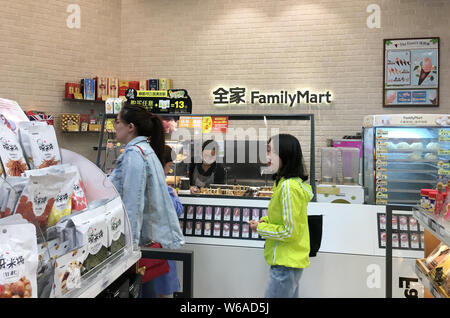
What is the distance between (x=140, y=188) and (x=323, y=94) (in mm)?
5012

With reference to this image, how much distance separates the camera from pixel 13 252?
0.89m

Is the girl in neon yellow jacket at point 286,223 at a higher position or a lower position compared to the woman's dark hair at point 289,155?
lower

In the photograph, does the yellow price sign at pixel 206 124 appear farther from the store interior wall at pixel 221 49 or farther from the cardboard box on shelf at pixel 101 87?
the cardboard box on shelf at pixel 101 87

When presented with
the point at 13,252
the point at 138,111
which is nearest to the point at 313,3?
the point at 138,111

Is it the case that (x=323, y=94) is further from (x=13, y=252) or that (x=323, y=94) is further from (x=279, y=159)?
(x=13, y=252)

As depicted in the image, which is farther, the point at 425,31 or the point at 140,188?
the point at 425,31

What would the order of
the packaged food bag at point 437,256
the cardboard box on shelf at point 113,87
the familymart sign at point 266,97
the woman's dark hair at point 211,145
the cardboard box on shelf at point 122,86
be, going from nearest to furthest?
the packaged food bag at point 437,256 < the woman's dark hair at point 211,145 < the familymart sign at point 266,97 < the cardboard box on shelf at point 113,87 < the cardboard box on shelf at point 122,86

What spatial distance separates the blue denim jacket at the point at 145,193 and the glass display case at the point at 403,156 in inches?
107

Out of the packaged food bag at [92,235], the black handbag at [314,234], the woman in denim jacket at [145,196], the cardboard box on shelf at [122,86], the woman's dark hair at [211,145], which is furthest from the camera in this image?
the cardboard box on shelf at [122,86]

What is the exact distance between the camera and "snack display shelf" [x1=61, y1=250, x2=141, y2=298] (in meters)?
1.07

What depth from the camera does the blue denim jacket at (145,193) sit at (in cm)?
219

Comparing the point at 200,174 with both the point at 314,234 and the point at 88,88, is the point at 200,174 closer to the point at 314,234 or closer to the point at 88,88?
the point at 314,234

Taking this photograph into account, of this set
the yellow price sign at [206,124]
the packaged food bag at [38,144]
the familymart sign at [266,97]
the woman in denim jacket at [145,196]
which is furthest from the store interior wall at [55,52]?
the packaged food bag at [38,144]

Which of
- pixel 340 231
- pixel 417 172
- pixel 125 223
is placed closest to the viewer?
pixel 125 223
